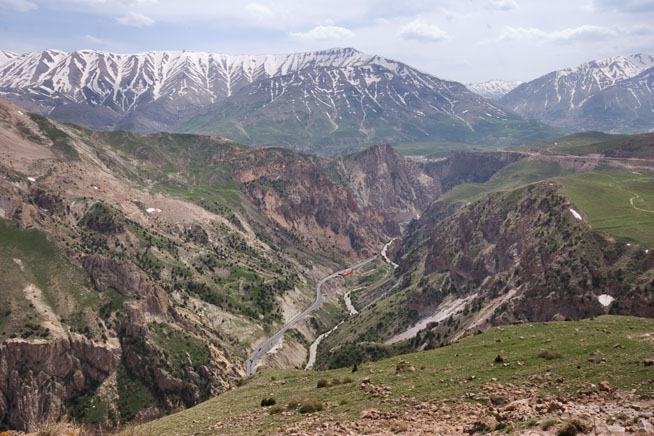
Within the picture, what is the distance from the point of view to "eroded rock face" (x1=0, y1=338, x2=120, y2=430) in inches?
3814

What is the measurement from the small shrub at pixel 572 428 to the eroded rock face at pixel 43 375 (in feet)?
329

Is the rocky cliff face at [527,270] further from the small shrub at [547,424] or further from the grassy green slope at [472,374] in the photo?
the small shrub at [547,424]

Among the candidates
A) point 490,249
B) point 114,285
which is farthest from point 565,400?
point 490,249

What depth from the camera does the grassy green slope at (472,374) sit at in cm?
2911

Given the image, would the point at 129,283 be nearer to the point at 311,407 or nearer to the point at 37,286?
the point at 37,286

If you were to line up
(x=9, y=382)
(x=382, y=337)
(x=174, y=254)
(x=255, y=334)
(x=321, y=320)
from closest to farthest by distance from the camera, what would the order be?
(x=9, y=382) < (x=382, y=337) < (x=255, y=334) < (x=174, y=254) < (x=321, y=320)

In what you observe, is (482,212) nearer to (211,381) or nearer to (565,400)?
(211,381)

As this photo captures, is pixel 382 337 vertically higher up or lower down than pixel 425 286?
lower down

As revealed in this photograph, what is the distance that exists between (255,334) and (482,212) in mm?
95465

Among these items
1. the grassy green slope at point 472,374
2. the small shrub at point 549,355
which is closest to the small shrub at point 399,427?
the grassy green slope at point 472,374

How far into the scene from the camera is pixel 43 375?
101750 millimetres

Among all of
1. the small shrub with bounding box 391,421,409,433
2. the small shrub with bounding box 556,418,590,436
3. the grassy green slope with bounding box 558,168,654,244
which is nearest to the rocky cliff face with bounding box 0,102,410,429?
the small shrub with bounding box 391,421,409,433

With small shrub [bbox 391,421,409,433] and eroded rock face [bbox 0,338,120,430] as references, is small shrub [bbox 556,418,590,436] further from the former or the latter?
eroded rock face [bbox 0,338,120,430]

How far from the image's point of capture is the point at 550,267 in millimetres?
104938
